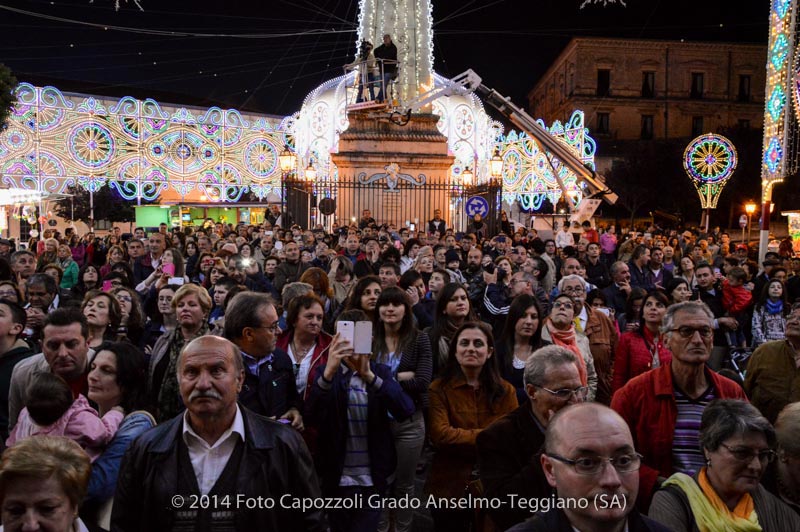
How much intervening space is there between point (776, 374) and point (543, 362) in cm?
241

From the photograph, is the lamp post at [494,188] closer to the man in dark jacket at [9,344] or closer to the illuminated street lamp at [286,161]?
the illuminated street lamp at [286,161]

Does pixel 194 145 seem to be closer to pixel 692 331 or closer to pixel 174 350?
pixel 174 350

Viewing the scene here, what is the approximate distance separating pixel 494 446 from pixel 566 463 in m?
1.08

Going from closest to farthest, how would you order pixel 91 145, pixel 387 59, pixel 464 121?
pixel 91 145, pixel 387 59, pixel 464 121

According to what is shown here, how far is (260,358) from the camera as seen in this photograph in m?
4.06

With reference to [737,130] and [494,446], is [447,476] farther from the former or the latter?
[737,130]

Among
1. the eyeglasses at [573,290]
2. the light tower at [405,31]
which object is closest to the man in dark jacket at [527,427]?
the eyeglasses at [573,290]

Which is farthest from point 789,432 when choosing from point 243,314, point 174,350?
point 174,350

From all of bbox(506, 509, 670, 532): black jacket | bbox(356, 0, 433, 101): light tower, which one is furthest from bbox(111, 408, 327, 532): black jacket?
bbox(356, 0, 433, 101): light tower

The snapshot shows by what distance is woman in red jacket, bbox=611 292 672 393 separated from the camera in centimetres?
537

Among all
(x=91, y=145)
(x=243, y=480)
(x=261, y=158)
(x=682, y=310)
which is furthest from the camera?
(x=261, y=158)

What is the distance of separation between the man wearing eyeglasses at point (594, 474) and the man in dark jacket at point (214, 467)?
1.00 metres

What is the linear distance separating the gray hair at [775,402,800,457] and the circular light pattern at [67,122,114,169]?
2070cm

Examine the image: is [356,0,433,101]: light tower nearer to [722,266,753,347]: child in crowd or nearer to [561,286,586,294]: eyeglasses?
[722,266,753,347]: child in crowd
